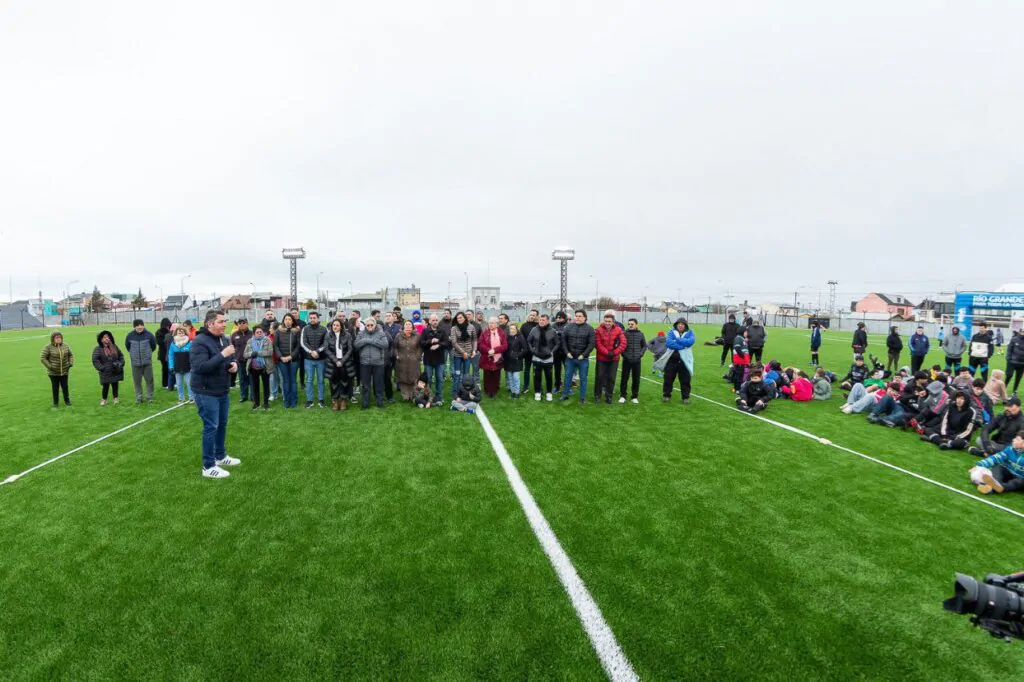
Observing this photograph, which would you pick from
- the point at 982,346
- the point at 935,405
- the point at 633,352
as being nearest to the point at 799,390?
the point at 935,405

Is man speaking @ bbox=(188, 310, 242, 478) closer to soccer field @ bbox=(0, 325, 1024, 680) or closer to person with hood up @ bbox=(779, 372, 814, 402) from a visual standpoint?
soccer field @ bbox=(0, 325, 1024, 680)

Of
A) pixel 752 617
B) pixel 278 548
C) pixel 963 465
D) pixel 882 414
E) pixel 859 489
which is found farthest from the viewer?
pixel 882 414

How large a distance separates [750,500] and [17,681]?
609cm

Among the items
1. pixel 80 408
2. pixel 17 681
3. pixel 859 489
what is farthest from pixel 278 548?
pixel 80 408

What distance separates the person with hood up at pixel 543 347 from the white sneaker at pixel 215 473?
20.3 ft

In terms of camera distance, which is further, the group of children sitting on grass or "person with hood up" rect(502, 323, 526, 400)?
"person with hood up" rect(502, 323, 526, 400)

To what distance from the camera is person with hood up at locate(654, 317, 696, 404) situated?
385 inches

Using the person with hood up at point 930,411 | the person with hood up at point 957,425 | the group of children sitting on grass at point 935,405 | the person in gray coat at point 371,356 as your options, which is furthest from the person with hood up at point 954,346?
the person in gray coat at point 371,356

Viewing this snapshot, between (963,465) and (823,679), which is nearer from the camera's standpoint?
A: (823,679)

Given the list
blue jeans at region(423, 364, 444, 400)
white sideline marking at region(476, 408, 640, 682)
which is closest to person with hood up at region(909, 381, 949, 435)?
white sideline marking at region(476, 408, 640, 682)

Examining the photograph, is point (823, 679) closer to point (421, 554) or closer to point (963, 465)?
point (421, 554)

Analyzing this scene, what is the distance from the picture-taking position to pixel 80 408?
375 inches

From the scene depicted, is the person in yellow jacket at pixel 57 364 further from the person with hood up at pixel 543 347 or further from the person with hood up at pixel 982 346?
the person with hood up at pixel 982 346

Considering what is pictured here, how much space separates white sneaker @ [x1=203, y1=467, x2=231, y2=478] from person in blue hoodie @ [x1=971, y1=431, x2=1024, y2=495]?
30.6 ft
